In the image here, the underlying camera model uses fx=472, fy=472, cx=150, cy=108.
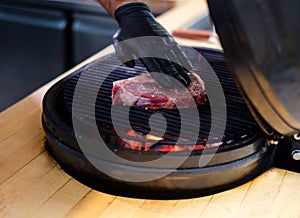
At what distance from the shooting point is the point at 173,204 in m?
1.10

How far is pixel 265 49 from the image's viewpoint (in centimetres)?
72

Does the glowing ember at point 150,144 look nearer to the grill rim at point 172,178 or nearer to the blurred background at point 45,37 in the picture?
the grill rim at point 172,178

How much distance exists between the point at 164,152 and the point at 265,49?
42cm

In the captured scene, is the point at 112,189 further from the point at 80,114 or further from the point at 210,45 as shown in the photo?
the point at 210,45

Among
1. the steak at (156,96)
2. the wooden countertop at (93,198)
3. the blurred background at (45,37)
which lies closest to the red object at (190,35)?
the blurred background at (45,37)

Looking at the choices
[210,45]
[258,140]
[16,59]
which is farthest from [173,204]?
[16,59]

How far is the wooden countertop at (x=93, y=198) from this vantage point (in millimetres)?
1066

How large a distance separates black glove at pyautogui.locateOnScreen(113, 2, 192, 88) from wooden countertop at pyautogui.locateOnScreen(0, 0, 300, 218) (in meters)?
0.33

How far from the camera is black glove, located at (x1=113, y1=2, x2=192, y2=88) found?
1289 millimetres

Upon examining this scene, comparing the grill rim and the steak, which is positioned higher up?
the steak

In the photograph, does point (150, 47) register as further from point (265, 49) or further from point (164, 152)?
point (265, 49)

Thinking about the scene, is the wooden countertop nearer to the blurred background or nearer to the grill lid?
the grill lid

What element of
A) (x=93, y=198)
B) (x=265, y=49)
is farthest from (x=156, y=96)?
(x=265, y=49)

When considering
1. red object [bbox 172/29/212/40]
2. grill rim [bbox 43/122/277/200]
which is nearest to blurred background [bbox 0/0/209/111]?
red object [bbox 172/29/212/40]
